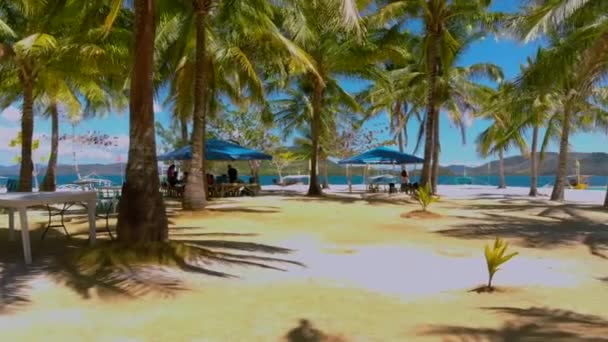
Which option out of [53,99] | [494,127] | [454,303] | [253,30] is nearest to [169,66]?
[53,99]

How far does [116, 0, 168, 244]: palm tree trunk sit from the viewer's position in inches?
253

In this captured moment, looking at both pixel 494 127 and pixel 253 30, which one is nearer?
pixel 253 30

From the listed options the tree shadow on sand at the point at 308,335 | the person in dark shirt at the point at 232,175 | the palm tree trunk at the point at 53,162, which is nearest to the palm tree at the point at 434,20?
the person in dark shirt at the point at 232,175

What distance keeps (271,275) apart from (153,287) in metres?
1.39

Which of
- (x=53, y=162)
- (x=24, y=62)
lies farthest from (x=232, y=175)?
(x=24, y=62)

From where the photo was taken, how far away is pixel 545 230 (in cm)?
1041

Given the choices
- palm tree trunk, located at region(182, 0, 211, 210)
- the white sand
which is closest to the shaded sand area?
palm tree trunk, located at region(182, 0, 211, 210)

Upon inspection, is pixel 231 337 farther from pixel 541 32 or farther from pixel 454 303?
pixel 541 32

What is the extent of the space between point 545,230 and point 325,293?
22.8 ft

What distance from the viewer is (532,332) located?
12.9ft

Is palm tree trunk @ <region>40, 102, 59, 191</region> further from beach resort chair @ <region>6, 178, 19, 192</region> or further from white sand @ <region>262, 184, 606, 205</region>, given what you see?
white sand @ <region>262, 184, 606, 205</region>

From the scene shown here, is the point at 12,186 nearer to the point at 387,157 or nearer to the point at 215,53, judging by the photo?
the point at 215,53

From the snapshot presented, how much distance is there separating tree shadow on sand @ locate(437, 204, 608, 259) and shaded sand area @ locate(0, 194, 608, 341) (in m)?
0.10

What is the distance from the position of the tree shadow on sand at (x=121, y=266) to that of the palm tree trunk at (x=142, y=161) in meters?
0.22
